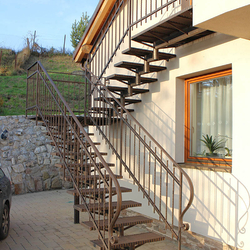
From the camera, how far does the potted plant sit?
4434mm

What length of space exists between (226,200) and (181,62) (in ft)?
7.88

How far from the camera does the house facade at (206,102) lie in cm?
364

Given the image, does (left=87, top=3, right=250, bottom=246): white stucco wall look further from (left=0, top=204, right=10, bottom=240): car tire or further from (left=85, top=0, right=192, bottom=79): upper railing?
(left=0, top=204, right=10, bottom=240): car tire

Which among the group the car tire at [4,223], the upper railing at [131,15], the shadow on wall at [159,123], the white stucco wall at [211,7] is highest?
the upper railing at [131,15]

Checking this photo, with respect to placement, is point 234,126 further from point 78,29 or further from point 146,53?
point 78,29

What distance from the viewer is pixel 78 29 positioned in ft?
87.5

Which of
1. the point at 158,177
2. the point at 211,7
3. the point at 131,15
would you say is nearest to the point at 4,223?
the point at 158,177

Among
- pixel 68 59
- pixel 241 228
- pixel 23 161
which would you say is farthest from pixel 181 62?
pixel 68 59

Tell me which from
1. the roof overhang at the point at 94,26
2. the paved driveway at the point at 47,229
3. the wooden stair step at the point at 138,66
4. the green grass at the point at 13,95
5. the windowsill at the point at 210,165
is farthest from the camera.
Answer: the green grass at the point at 13,95

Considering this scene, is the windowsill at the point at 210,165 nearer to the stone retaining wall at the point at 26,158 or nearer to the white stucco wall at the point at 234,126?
the white stucco wall at the point at 234,126

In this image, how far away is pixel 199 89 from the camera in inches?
192

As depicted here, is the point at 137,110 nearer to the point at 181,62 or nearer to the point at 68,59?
the point at 181,62

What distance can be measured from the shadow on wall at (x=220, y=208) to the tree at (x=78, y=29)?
79.7 ft

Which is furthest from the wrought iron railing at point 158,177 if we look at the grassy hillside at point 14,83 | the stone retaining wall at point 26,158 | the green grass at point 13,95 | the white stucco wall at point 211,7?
the grassy hillside at point 14,83
